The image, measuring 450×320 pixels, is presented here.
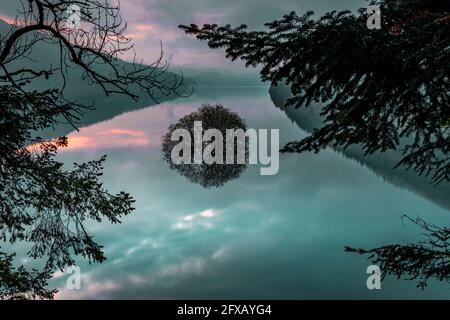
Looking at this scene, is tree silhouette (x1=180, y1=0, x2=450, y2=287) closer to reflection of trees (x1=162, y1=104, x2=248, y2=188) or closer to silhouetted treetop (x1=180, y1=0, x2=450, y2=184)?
silhouetted treetop (x1=180, y1=0, x2=450, y2=184)

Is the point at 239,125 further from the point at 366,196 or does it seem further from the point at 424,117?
the point at 424,117

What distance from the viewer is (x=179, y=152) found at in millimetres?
40656

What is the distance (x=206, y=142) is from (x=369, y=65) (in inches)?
1351

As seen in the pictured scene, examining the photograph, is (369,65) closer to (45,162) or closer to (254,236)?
(45,162)

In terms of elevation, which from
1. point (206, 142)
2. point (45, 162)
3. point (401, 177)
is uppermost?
point (401, 177)

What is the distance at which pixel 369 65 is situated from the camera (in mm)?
4746

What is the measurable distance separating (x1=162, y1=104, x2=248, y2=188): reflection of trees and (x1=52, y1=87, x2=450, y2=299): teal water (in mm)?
2356

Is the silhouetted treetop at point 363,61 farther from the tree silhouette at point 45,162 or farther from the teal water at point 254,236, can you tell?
the teal water at point 254,236

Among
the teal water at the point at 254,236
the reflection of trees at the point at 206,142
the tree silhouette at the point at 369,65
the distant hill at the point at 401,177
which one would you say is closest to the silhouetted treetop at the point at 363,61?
the tree silhouette at the point at 369,65

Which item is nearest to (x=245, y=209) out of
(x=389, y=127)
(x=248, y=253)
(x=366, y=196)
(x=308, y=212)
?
(x=308, y=212)

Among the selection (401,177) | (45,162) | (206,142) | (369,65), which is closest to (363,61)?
(369,65)

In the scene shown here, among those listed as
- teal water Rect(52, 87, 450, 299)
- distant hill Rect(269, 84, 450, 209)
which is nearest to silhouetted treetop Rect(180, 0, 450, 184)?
teal water Rect(52, 87, 450, 299)

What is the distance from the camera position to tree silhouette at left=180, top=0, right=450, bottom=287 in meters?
4.10

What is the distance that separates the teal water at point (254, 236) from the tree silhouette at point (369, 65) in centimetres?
428
